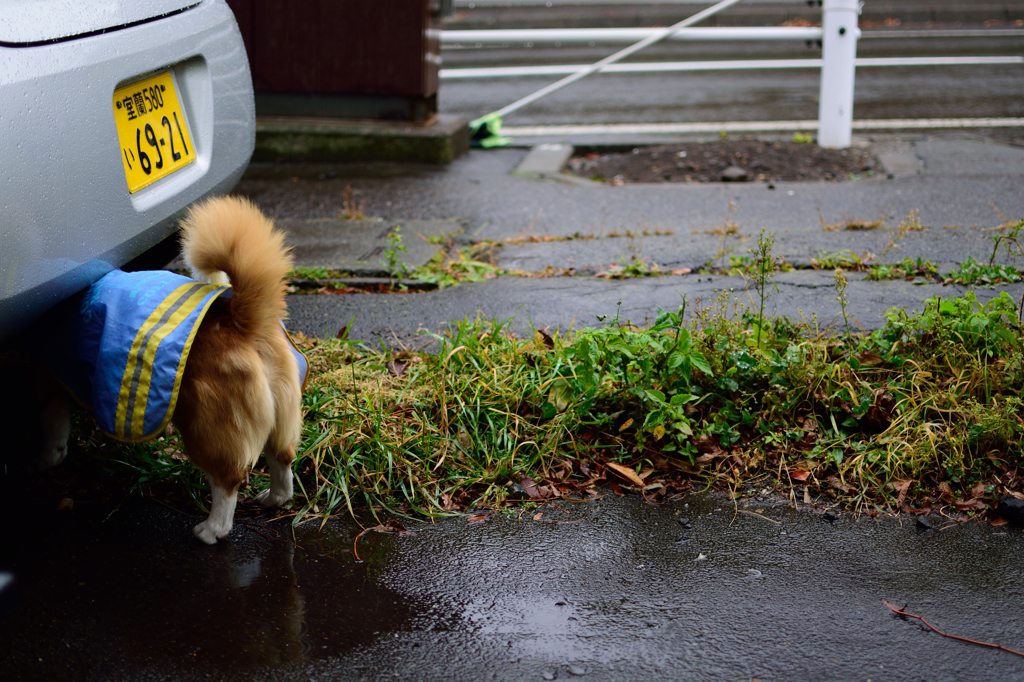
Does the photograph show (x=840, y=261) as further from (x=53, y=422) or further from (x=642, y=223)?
(x=53, y=422)

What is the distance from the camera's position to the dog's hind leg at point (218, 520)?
94.5 inches

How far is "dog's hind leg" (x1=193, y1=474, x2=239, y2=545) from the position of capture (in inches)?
94.5

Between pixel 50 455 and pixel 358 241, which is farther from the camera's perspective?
pixel 358 241

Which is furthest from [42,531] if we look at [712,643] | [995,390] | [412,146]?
[412,146]

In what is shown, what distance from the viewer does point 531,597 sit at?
2219 mm

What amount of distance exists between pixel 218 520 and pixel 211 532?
4cm

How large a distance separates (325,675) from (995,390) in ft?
7.06

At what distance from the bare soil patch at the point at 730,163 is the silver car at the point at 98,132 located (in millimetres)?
3822

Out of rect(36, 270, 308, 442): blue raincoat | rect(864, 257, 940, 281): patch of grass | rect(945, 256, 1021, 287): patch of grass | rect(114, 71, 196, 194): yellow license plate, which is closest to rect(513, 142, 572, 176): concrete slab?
rect(864, 257, 940, 281): patch of grass

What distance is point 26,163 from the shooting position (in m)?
2.05

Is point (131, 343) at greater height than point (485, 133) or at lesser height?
lesser

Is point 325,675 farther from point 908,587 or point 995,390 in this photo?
point 995,390

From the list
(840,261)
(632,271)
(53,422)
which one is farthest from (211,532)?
(840,261)

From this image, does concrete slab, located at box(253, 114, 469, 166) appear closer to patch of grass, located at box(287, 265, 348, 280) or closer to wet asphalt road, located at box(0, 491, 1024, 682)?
patch of grass, located at box(287, 265, 348, 280)
